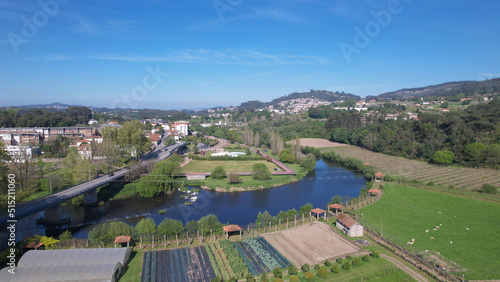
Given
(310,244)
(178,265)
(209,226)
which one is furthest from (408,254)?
(178,265)

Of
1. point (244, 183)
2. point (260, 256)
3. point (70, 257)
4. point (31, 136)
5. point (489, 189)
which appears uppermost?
point (31, 136)

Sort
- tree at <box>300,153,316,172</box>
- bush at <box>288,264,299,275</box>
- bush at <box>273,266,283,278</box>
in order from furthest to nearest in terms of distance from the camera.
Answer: tree at <box>300,153,316,172</box> < bush at <box>288,264,299,275</box> < bush at <box>273,266,283,278</box>

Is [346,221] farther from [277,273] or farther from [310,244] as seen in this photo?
[277,273]

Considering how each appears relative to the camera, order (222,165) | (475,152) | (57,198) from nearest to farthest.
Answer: (57,198) < (475,152) < (222,165)

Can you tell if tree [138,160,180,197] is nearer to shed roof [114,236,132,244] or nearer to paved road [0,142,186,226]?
paved road [0,142,186,226]

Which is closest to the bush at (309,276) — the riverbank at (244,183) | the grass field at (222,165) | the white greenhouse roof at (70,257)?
the white greenhouse roof at (70,257)

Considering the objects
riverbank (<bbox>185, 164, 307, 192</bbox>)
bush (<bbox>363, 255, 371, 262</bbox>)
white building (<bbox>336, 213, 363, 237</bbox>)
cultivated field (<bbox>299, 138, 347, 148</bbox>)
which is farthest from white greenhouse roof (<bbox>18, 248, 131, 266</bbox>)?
cultivated field (<bbox>299, 138, 347, 148</bbox>)

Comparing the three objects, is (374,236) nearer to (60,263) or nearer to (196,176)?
(60,263)
